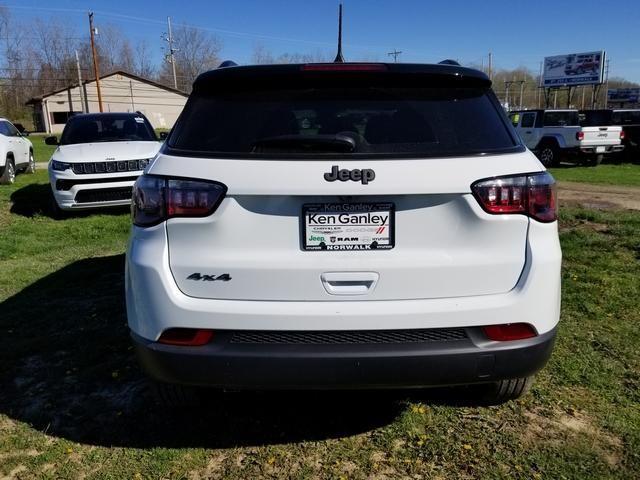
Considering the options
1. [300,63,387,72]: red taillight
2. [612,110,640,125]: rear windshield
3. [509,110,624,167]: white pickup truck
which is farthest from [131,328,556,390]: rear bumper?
[612,110,640,125]: rear windshield

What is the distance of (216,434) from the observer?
9.05 feet

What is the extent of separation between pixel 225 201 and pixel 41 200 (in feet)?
31.4

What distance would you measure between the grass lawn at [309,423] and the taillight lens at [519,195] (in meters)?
1.15

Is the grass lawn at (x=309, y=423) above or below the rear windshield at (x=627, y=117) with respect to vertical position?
below

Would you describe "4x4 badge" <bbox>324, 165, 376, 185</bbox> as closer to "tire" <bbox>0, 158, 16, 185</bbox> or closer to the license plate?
the license plate

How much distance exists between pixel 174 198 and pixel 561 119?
1844 centimetres

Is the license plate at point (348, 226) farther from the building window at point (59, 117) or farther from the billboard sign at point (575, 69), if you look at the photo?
the building window at point (59, 117)

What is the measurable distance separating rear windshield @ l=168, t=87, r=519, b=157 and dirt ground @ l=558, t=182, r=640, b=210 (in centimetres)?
795

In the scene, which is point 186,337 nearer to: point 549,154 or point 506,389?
point 506,389

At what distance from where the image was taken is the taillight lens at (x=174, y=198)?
2170 mm

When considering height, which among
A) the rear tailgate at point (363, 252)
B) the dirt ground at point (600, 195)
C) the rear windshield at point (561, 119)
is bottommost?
the dirt ground at point (600, 195)

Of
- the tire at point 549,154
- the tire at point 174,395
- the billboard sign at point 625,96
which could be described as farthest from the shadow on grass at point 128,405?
the billboard sign at point 625,96

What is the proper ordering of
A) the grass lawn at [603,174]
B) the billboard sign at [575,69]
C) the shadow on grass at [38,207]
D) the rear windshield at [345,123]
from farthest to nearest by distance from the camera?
the billboard sign at [575,69] → the grass lawn at [603,174] → the shadow on grass at [38,207] → the rear windshield at [345,123]

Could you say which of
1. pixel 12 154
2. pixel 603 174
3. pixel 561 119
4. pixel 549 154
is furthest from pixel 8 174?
pixel 561 119
